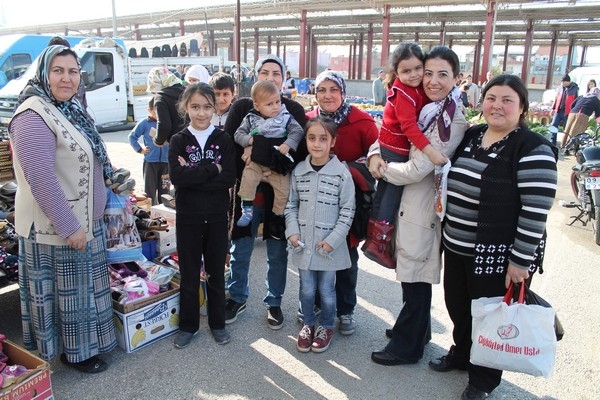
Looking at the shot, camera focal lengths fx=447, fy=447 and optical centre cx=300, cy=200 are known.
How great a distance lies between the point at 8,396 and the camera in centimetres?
216

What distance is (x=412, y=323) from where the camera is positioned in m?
2.88

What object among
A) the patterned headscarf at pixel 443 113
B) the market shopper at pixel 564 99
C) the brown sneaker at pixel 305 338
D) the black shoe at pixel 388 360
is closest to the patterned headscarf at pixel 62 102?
the brown sneaker at pixel 305 338

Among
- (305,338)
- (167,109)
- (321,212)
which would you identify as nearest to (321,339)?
(305,338)

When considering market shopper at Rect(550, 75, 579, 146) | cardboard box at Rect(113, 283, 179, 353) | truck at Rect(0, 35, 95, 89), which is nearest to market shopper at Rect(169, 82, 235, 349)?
cardboard box at Rect(113, 283, 179, 353)

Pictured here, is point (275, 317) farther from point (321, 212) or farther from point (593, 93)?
point (593, 93)

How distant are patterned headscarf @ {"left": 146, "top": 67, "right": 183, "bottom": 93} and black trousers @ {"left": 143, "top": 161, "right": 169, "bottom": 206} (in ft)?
2.76

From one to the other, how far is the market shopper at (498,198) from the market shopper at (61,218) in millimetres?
2088

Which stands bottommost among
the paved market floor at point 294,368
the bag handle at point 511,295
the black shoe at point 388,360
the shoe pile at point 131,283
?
the paved market floor at point 294,368

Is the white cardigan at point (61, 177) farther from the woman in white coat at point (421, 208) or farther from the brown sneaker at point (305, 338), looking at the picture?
the woman in white coat at point (421, 208)

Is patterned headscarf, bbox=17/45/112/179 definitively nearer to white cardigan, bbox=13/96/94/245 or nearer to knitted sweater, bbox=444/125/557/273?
white cardigan, bbox=13/96/94/245

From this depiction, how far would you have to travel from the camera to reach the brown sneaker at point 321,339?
309 cm

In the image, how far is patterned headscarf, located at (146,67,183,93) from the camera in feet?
15.3

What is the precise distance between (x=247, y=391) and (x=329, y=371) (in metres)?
0.55

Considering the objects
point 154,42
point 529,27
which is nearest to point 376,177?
point 154,42
